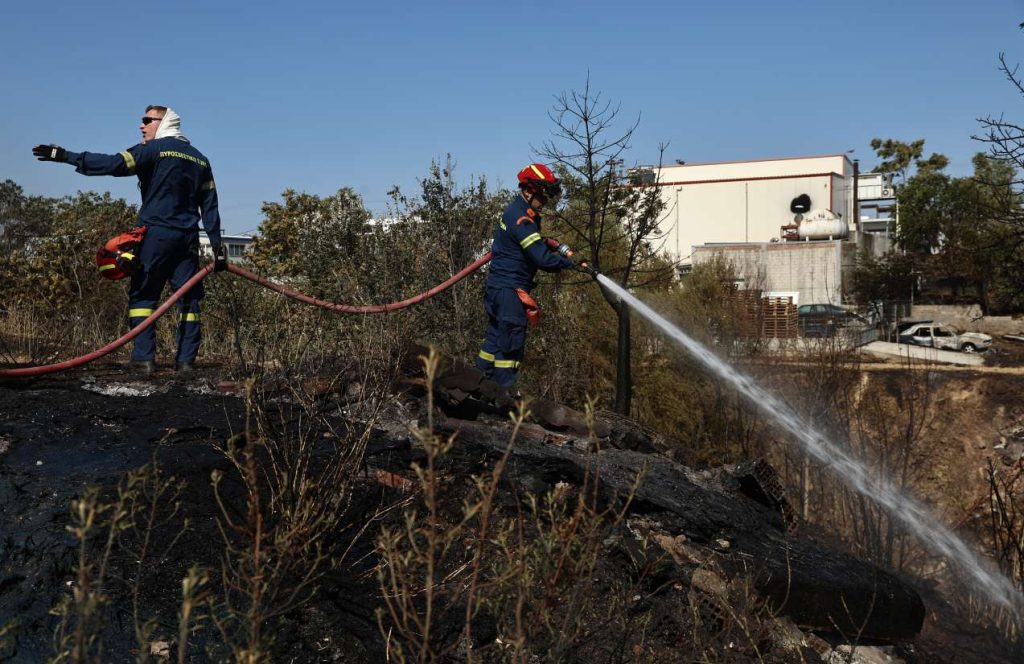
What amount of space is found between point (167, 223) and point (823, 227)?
1524 inches

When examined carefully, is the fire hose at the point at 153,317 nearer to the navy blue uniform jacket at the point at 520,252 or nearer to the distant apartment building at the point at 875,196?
the navy blue uniform jacket at the point at 520,252

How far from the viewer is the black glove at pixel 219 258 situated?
6426 millimetres

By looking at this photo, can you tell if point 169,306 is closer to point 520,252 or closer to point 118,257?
point 118,257

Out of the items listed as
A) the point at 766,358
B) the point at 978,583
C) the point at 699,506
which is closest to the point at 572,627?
the point at 699,506

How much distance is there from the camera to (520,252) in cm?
719

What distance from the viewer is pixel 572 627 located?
8.46ft

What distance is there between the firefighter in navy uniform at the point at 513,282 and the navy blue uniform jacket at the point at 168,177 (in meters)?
2.11

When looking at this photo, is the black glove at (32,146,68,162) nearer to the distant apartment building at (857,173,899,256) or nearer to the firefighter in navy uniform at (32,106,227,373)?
the firefighter in navy uniform at (32,106,227,373)

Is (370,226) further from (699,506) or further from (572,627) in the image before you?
(572,627)

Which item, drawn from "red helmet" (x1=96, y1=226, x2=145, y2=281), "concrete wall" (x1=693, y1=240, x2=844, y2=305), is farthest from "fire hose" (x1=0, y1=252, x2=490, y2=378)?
"concrete wall" (x1=693, y1=240, x2=844, y2=305)

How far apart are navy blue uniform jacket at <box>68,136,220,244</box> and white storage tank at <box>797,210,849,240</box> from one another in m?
38.2

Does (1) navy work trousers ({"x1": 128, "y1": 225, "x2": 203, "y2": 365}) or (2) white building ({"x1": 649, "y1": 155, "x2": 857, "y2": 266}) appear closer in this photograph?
(1) navy work trousers ({"x1": 128, "y1": 225, "x2": 203, "y2": 365})

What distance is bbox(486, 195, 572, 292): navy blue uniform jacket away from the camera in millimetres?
6902

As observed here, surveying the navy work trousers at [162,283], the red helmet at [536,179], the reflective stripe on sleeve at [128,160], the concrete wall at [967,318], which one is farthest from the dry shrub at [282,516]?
the concrete wall at [967,318]
